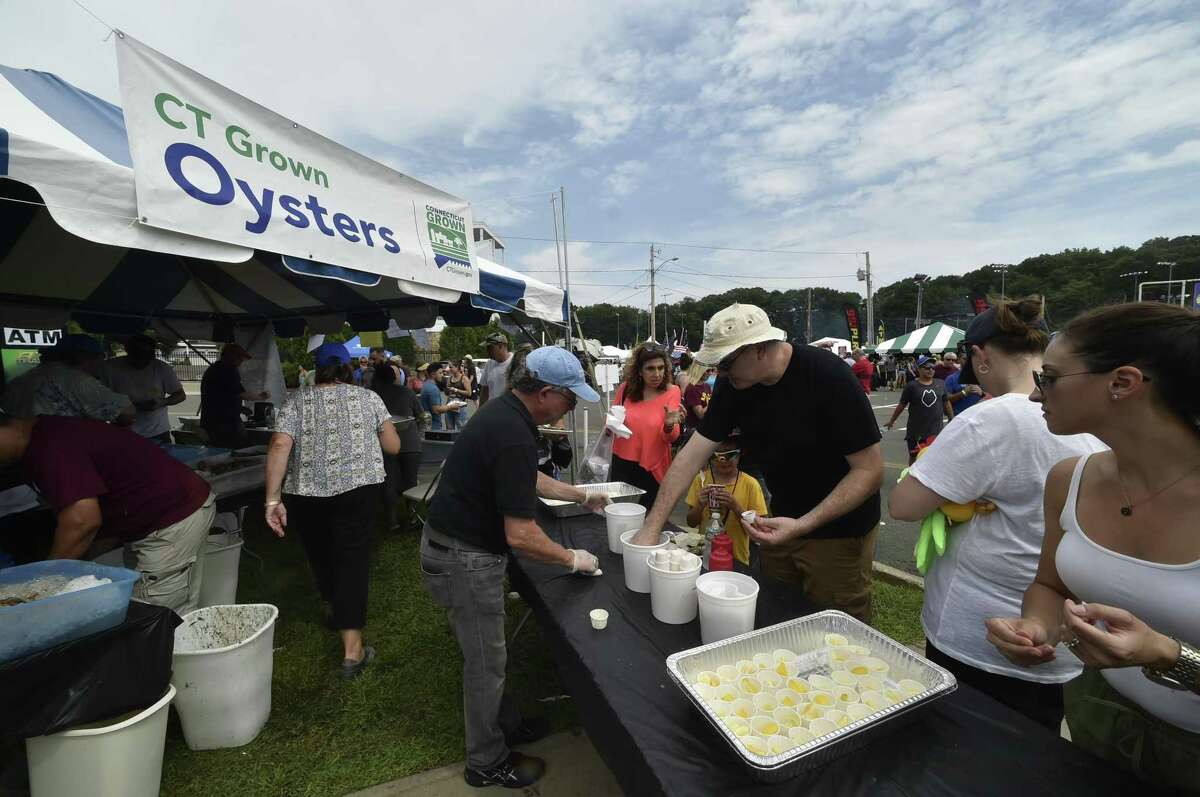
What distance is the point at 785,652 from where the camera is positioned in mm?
1379

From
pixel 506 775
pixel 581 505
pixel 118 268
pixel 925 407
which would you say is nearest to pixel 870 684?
pixel 506 775

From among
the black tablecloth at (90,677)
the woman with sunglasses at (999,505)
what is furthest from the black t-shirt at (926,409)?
the black tablecloth at (90,677)

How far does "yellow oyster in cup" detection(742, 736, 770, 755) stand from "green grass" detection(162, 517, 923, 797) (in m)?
1.66

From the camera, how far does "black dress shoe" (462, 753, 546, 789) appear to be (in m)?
2.02

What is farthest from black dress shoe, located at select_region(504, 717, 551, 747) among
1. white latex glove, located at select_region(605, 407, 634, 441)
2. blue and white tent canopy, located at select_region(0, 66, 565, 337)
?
blue and white tent canopy, located at select_region(0, 66, 565, 337)

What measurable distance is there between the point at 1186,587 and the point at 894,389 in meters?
28.4

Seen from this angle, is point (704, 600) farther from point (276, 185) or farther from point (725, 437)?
point (276, 185)

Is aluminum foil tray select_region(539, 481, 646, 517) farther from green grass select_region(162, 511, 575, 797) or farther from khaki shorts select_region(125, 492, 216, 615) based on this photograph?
khaki shorts select_region(125, 492, 216, 615)

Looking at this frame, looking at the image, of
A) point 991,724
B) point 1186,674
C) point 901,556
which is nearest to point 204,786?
point 991,724

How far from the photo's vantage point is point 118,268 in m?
4.30

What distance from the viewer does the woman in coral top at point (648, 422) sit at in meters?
3.60

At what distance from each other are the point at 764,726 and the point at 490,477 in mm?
1142

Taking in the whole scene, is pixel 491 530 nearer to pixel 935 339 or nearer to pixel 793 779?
pixel 793 779

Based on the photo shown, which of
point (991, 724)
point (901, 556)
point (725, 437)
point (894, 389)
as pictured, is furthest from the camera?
point (894, 389)
